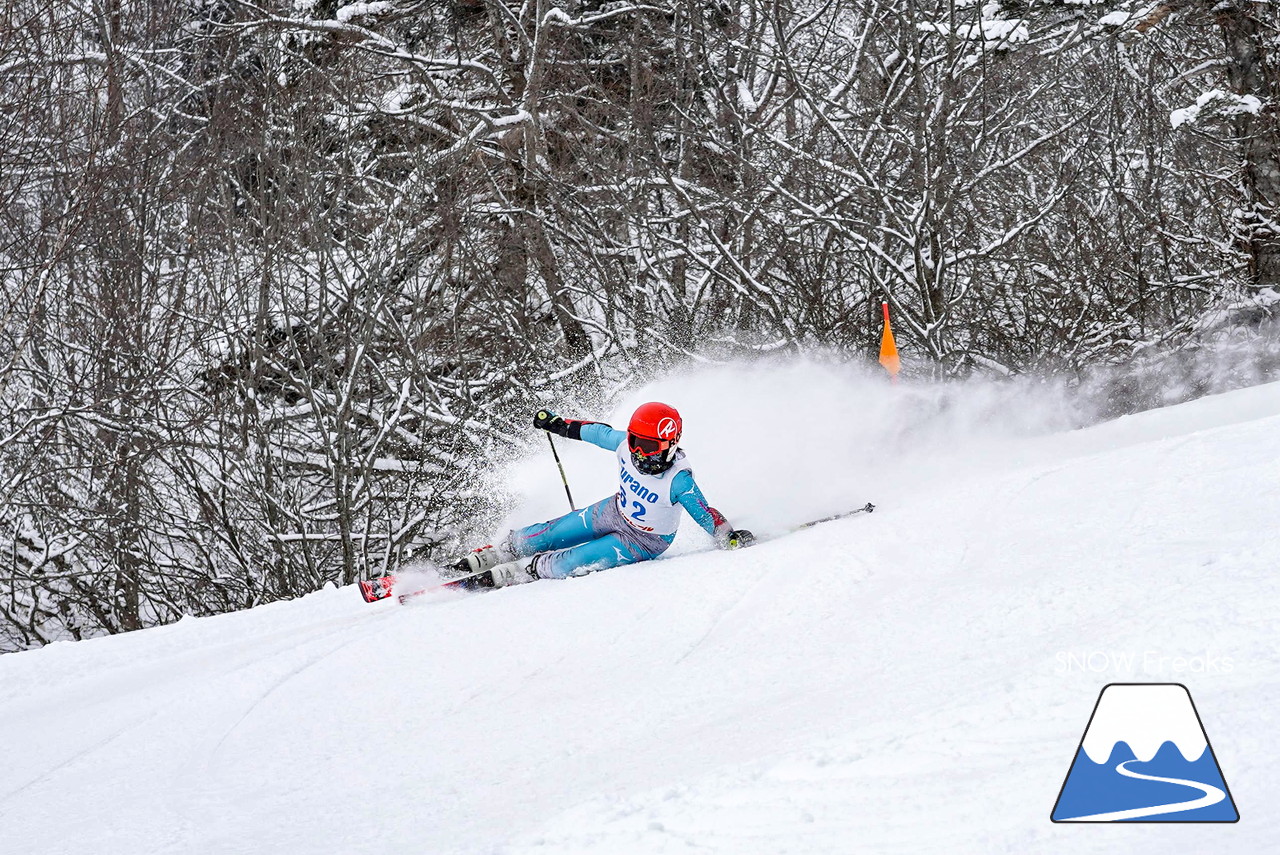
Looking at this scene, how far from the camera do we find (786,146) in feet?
38.3

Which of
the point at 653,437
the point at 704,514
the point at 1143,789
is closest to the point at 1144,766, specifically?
the point at 1143,789

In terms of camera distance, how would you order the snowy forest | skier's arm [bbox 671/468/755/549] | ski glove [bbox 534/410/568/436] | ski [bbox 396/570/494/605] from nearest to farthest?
skier's arm [bbox 671/468/755/549]
ski [bbox 396/570/494/605]
ski glove [bbox 534/410/568/436]
the snowy forest

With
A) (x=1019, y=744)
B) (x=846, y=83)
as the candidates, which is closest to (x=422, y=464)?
(x=846, y=83)

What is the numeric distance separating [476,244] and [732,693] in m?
11.3

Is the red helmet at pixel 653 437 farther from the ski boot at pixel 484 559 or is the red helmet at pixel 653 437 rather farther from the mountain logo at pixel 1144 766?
the mountain logo at pixel 1144 766

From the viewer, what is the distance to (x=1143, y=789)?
2.59 m

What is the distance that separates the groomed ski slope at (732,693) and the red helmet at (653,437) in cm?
62

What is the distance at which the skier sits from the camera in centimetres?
654

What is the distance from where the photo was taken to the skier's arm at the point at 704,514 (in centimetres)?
634

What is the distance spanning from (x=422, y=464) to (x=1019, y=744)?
11.1m

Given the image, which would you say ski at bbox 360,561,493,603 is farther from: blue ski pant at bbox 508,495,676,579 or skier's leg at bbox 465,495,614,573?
blue ski pant at bbox 508,495,676,579

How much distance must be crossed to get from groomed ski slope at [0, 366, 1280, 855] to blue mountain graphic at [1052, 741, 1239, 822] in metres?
0.05

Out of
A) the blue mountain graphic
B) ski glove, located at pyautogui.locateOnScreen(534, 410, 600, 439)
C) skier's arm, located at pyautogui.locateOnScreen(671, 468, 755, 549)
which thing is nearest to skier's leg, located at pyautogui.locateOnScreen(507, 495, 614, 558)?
ski glove, located at pyautogui.locateOnScreen(534, 410, 600, 439)

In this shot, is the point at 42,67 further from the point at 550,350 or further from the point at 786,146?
the point at 786,146
